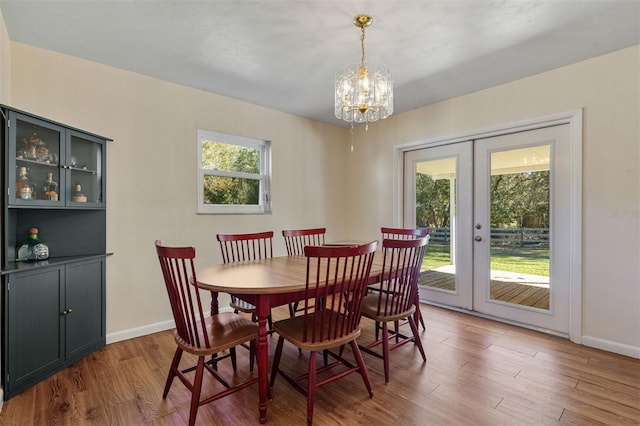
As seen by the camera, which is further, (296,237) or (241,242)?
(296,237)

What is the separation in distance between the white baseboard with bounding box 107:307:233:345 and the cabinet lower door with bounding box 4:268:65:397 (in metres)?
0.47

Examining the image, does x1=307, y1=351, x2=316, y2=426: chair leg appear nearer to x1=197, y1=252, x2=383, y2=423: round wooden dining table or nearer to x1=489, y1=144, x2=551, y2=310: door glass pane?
x1=197, y1=252, x2=383, y2=423: round wooden dining table

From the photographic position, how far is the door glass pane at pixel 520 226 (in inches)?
118

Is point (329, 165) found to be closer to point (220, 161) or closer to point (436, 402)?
point (220, 161)

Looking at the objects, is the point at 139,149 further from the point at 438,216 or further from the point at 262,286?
the point at 438,216

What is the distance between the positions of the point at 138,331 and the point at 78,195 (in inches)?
51.5

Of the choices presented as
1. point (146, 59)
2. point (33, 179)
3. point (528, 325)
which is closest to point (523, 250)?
point (528, 325)

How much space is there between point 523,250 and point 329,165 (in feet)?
8.48

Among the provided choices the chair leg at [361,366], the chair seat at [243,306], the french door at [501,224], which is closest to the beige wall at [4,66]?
the chair seat at [243,306]

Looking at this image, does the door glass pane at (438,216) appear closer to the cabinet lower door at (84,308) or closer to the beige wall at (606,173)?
the beige wall at (606,173)

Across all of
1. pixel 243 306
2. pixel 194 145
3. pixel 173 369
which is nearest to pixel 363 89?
pixel 243 306

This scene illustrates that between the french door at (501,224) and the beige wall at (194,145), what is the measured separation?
210 millimetres

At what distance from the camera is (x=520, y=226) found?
3133 millimetres

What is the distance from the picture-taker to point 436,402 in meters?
1.89
